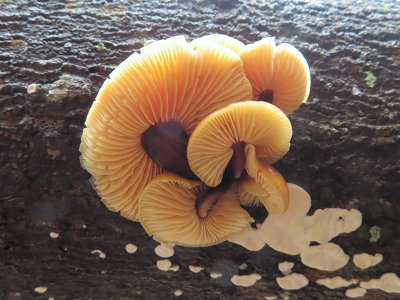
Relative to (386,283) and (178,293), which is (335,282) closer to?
(386,283)

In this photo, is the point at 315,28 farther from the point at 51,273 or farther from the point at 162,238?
the point at 51,273

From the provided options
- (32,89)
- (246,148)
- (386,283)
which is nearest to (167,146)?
(246,148)

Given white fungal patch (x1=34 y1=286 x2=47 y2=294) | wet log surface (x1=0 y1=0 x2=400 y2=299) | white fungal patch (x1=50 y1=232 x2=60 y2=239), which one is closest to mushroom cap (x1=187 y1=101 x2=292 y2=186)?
wet log surface (x1=0 y1=0 x2=400 y2=299)

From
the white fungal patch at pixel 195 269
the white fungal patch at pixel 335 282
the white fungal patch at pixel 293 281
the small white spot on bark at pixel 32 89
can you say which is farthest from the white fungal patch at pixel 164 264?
the small white spot on bark at pixel 32 89

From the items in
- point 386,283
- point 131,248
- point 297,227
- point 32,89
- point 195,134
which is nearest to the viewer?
point 195,134

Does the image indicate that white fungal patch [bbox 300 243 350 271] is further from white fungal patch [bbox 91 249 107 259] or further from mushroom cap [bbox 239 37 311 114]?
white fungal patch [bbox 91 249 107 259]

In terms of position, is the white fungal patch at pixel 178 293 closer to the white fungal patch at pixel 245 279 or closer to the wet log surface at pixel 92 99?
the wet log surface at pixel 92 99

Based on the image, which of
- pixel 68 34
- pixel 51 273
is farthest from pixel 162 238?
pixel 68 34
